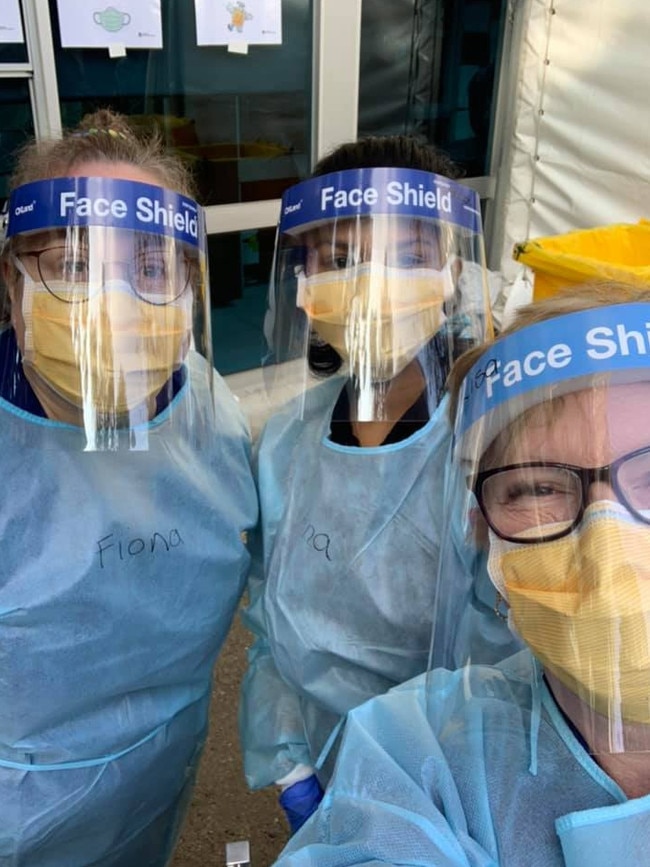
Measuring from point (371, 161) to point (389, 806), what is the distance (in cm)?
106

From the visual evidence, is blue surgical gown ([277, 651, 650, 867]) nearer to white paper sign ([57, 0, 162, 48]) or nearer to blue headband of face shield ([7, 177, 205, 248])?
blue headband of face shield ([7, 177, 205, 248])

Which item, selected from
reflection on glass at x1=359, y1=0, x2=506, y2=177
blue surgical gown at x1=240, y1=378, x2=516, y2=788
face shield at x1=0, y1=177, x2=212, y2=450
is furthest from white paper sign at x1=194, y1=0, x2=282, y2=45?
blue surgical gown at x1=240, y1=378, x2=516, y2=788

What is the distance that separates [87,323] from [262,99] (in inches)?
98.9

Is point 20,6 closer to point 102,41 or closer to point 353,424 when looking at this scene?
point 102,41

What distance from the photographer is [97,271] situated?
118cm

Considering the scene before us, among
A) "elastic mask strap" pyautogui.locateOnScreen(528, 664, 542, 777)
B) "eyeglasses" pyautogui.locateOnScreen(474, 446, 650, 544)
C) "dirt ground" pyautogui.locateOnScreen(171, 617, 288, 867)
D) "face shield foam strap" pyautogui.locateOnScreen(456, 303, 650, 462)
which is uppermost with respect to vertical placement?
"face shield foam strap" pyautogui.locateOnScreen(456, 303, 650, 462)

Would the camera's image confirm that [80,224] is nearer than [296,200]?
Yes

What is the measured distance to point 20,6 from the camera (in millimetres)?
2553

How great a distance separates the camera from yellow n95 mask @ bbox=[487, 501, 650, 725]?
30.4 inches

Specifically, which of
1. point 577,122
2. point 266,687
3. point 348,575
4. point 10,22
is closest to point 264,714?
point 266,687

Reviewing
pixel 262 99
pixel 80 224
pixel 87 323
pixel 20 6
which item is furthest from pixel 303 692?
pixel 262 99

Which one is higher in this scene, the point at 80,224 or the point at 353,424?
the point at 80,224

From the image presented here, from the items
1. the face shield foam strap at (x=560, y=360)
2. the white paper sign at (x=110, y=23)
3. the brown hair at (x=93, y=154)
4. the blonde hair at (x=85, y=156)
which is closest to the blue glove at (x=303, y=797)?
the face shield foam strap at (x=560, y=360)

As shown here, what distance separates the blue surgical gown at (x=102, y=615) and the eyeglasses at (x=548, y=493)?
60 cm
